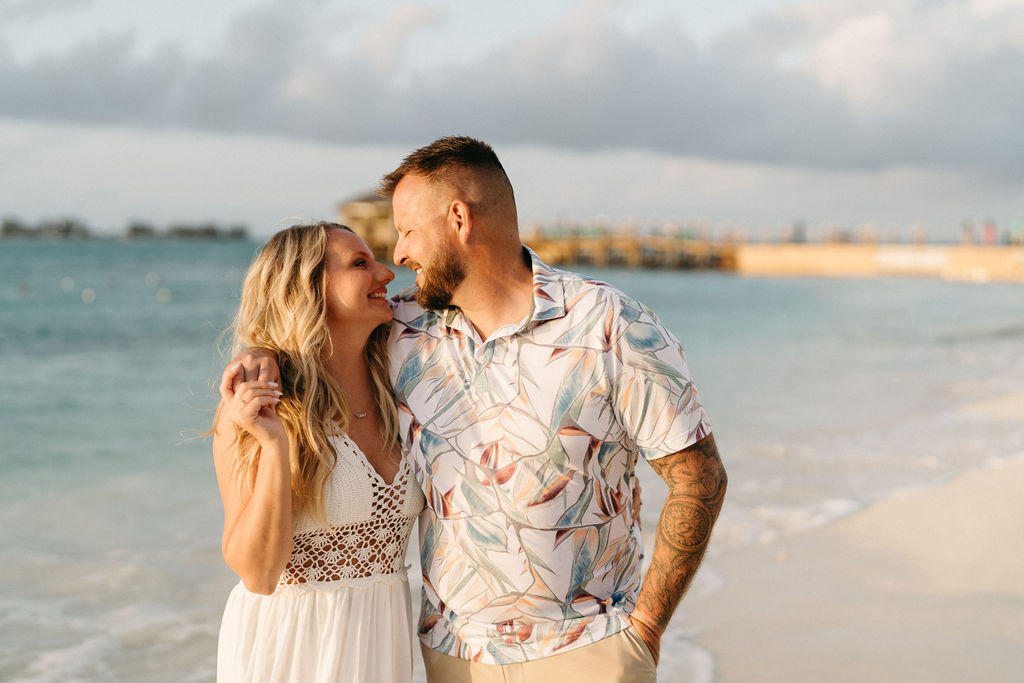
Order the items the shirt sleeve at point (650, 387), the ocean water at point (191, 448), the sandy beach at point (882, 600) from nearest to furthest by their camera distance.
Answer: the shirt sleeve at point (650, 387) < the sandy beach at point (882, 600) < the ocean water at point (191, 448)

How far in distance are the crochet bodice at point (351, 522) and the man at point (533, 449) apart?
0.37 feet

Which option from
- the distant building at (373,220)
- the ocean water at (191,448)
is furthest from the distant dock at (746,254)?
the ocean water at (191,448)

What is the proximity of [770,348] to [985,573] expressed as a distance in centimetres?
1467

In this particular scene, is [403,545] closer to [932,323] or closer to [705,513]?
[705,513]

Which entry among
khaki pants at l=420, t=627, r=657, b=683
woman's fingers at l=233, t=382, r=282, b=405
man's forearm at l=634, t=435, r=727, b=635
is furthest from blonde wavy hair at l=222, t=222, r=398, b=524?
man's forearm at l=634, t=435, r=727, b=635

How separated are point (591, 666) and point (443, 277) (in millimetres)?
1075

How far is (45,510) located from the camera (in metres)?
7.61

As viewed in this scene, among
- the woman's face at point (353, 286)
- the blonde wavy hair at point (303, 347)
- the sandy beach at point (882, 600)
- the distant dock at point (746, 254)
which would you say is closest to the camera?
the blonde wavy hair at point (303, 347)

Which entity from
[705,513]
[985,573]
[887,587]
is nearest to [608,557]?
[705,513]

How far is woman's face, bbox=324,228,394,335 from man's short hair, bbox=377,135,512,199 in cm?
32

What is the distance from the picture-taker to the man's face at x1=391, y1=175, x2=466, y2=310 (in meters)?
A: 2.49

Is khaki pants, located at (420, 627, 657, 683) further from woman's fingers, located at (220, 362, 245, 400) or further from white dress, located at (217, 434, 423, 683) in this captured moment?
woman's fingers, located at (220, 362, 245, 400)

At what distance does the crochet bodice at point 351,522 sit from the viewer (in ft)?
8.43

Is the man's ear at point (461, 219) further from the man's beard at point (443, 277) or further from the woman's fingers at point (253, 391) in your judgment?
the woman's fingers at point (253, 391)
